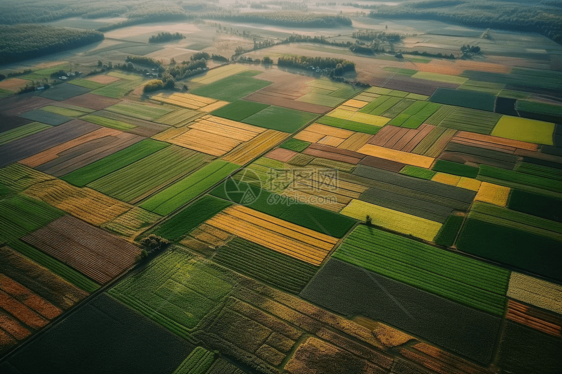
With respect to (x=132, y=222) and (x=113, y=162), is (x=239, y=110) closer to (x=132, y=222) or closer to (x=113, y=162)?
(x=113, y=162)

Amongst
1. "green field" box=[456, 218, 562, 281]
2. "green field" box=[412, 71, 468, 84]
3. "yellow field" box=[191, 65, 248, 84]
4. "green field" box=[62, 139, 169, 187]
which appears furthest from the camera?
"yellow field" box=[191, 65, 248, 84]

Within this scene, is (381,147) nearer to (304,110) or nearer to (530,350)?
(304,110)

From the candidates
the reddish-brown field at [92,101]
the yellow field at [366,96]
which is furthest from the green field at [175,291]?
the yellow field at [366,96]

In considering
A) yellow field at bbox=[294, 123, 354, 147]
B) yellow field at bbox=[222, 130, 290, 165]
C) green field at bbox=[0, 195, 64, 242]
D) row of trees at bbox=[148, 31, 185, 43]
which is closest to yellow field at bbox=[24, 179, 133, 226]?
green field at bbox=[0, 195, 64, 242]

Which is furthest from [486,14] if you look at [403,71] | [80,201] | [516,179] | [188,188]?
[80,201]

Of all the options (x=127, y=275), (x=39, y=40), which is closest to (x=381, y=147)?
(x=127, y=275)

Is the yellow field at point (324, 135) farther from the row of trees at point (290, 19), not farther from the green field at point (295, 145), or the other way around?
the row of trees at point (290, 19)

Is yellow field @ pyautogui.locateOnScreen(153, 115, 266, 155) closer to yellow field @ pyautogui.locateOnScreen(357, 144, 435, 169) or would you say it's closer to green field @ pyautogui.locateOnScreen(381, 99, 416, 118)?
yellow field @ pyautogui.locateOnScreen(357, 144, 435, 169)
